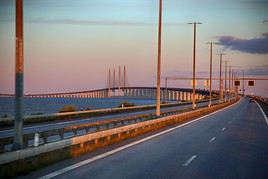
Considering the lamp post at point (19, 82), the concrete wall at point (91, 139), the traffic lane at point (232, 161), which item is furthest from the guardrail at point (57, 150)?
the traffic lane at point (232, 161)

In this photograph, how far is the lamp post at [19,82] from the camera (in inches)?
551

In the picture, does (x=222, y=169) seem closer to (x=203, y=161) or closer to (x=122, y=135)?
(x=203, y=161)

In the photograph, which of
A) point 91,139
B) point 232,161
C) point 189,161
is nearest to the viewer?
point 189,161

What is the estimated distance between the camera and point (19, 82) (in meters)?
14.3

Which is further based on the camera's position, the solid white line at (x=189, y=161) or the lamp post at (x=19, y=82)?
the solid white line at (x=189, y=161)

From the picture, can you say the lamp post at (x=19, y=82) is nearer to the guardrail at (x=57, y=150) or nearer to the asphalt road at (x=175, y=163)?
the guardrail at (x=57, y=150)

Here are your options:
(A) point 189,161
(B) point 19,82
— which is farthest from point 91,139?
(B) point 19,82

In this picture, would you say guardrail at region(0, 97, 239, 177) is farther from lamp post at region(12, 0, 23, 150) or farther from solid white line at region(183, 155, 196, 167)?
solid white line at region(183, 155, 196, 167)

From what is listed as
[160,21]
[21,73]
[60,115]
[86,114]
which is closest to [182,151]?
[21,73]

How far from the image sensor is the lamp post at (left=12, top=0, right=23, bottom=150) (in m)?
14.0

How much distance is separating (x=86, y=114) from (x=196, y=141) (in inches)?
1168

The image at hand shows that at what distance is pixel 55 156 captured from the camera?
49.4ft

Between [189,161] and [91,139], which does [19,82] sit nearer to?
[91,139]

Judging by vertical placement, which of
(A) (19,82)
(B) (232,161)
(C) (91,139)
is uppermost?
(A) (19,82)
